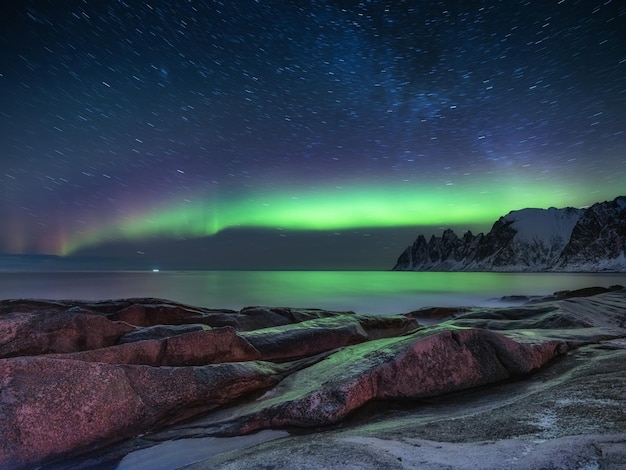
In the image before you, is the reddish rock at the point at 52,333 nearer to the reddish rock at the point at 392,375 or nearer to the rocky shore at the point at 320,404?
the rocky shore at the point at 320,404

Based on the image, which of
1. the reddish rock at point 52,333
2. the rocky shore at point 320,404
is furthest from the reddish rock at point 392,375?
the reddish rock at point 52,333

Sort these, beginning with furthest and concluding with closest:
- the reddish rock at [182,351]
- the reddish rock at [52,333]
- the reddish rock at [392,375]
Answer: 1. the reddish rock at [52,333]
2. the reddish rock at [182,351]
3. the reddish rock at [392,375]

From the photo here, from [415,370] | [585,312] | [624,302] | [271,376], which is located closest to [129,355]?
[271,376]

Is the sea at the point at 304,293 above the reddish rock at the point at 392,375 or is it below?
below

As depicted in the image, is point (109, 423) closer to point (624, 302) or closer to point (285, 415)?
point (285, 415)

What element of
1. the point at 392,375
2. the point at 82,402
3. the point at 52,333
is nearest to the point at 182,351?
the point at 82,402

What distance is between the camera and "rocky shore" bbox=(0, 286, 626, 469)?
3.69 metres

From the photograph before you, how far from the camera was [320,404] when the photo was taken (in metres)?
5.48

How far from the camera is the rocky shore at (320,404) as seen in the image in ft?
12.1

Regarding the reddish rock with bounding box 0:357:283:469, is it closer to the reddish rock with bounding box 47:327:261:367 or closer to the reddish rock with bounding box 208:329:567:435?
the reddish rock with bounding box 208:329:567:435

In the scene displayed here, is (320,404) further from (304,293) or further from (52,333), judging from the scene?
(304,293)

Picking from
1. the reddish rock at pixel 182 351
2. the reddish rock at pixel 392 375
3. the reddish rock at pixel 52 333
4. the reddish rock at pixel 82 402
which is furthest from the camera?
the reddish rock at pixel 52 333

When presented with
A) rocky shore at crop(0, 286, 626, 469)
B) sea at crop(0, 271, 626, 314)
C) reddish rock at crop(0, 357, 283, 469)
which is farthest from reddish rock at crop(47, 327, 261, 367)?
sea at crop(0, 271, 626, 314)

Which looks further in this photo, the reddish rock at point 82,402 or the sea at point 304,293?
the sea at point 304,293
